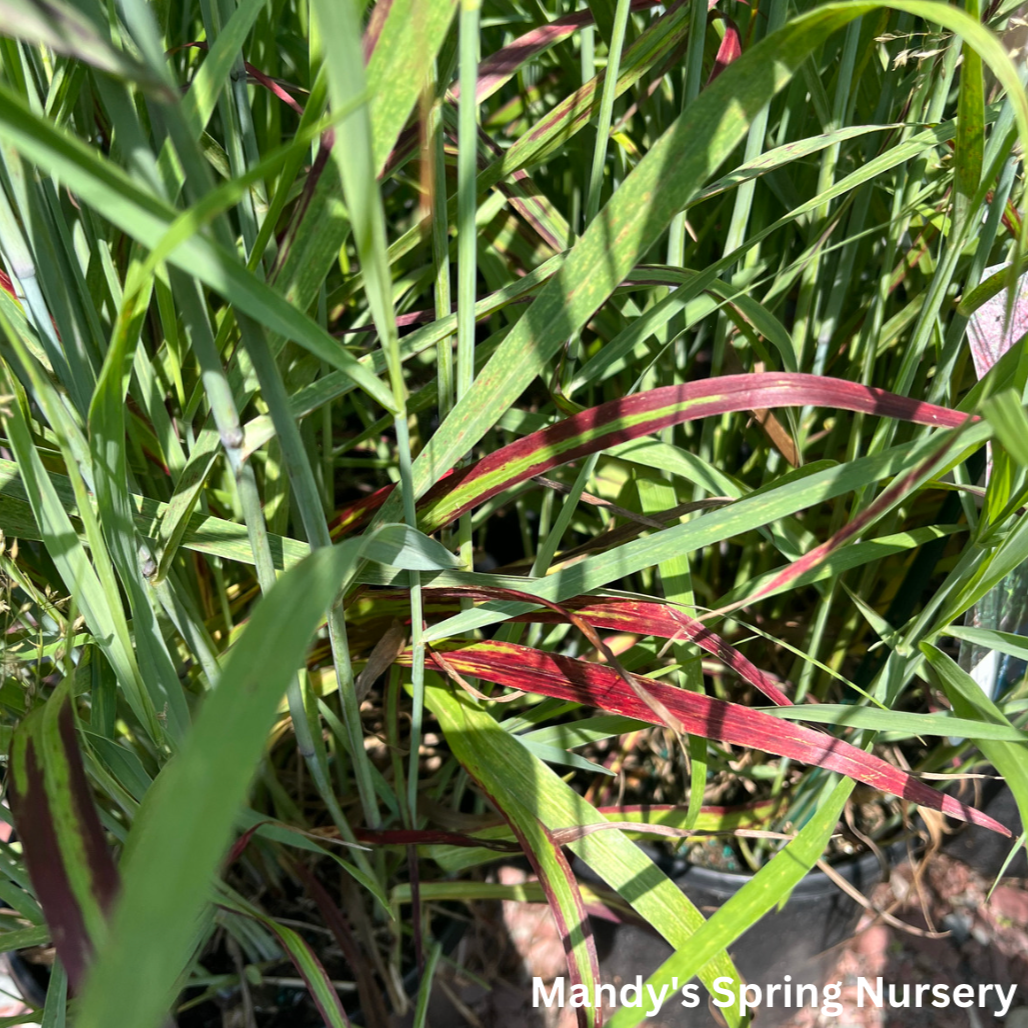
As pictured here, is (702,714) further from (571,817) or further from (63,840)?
(63,840)

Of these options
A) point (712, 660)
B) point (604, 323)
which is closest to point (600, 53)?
point (604, 323)

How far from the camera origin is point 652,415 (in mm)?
333

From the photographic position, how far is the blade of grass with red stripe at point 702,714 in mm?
380

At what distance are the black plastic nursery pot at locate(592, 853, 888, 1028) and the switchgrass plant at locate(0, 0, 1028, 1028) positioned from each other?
0.05 metres

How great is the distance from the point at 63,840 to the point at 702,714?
11.0 inches

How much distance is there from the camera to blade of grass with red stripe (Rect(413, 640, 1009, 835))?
38 centimetres

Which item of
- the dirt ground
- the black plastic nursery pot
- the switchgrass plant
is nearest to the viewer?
the switchgrass plant

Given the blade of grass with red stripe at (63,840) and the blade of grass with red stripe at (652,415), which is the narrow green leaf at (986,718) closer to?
the blade of grass with red stripe at (652,415)

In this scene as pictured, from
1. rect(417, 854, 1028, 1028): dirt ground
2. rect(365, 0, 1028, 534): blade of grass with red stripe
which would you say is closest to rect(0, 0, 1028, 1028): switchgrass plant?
rect(365, 0, 1028, 534): blade of grass with red stripe

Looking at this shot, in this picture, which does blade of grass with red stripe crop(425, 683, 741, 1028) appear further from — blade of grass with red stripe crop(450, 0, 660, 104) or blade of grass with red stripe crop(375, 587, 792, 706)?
blade of grass with red stripe crop(450, 0, 660, 104)

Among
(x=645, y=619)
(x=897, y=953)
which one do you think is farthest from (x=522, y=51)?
(x=897, y=953)

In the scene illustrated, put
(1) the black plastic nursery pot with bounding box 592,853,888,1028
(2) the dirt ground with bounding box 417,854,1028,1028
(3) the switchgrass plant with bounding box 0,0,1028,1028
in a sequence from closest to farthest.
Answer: (3) the switchgrass plant with bounding box 0,0,1028,1028, (1) the black plastic nursery pot with bounding box 592,853,888,1028, (2) the dirt ground with bounding box 417,854,1028,1028

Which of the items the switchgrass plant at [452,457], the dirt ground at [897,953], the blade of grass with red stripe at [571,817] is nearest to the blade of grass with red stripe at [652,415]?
the switchgrass plant at [452,457]

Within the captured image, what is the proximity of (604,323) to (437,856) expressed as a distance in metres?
0.38
